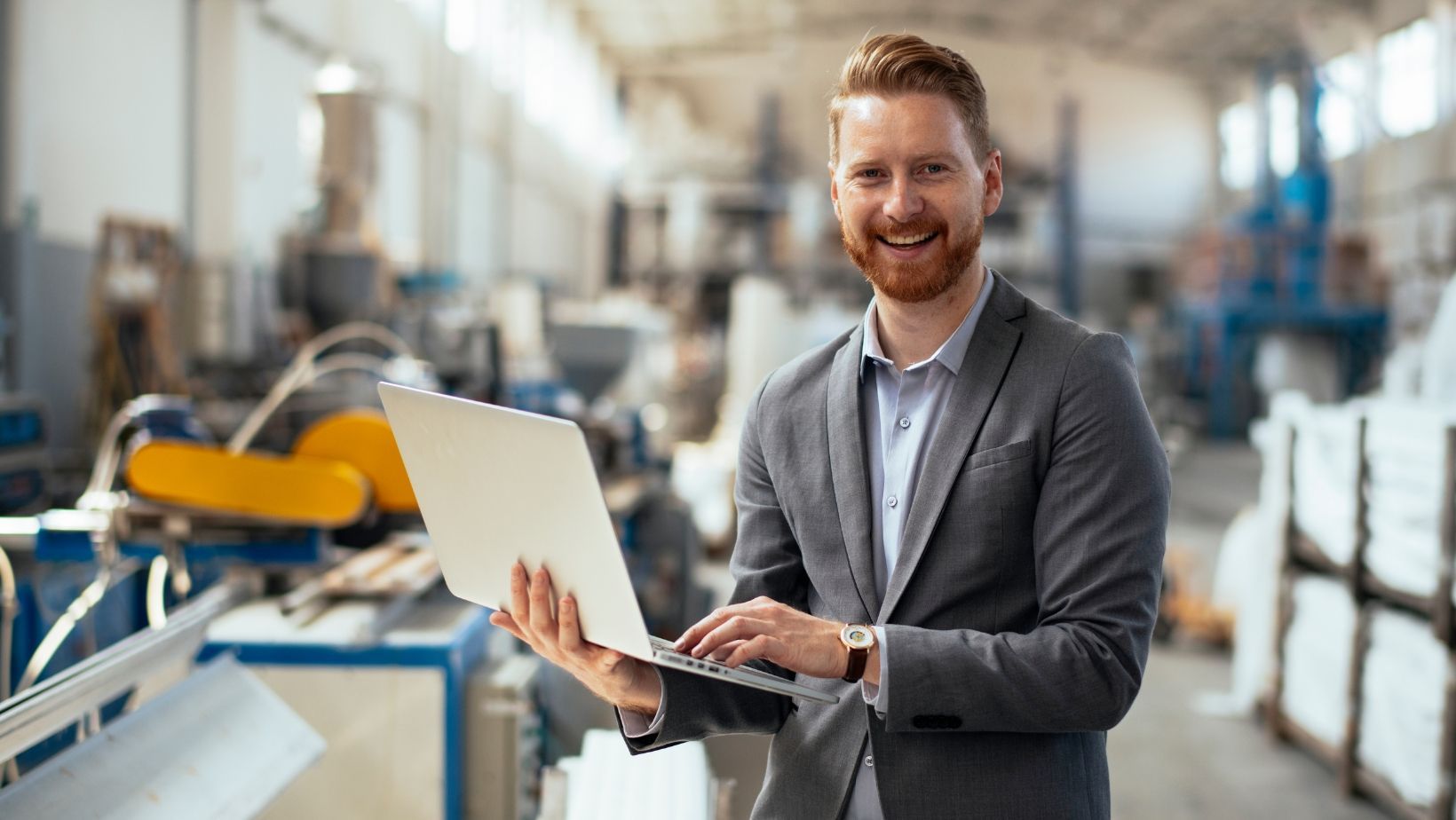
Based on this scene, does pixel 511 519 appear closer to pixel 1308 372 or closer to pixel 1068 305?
pixel 1068 305

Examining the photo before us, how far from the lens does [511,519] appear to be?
99 centimetres

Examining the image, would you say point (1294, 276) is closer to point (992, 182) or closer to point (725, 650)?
point (992, 182)

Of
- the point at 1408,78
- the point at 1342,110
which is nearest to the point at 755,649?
the point at 1408,78

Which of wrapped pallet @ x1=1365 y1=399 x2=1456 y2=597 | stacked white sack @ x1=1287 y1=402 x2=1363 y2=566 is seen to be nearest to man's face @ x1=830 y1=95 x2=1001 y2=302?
wrapped pallet @ x1=1365 y1=399 x2=1456 y2=597

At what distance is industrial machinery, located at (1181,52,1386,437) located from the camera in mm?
11094

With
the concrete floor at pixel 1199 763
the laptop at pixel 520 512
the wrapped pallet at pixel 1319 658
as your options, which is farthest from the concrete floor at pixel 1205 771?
the laptop at pixel 520 512

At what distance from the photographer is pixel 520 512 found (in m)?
0.98

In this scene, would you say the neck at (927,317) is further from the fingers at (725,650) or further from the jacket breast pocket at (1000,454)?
the fingers at (725,650)

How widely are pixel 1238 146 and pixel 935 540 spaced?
17.7 metres

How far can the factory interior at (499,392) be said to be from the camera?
6.26 ft

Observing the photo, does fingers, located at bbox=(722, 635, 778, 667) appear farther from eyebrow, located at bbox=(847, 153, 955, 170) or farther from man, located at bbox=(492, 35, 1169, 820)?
eyebrow, located at bbox=(847, 153, 955, 170)

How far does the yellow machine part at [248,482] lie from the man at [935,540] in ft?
3.47

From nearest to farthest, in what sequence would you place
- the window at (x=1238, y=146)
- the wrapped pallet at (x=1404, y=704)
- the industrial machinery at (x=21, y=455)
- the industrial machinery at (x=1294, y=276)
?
the wrapped pallet at (x=1404, y=704), the industrial machinery at (x=21, y=455), the industrial machinery at (x=1294, y=276), the window at (x=1238, y=146)

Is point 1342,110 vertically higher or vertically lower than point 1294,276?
higher
